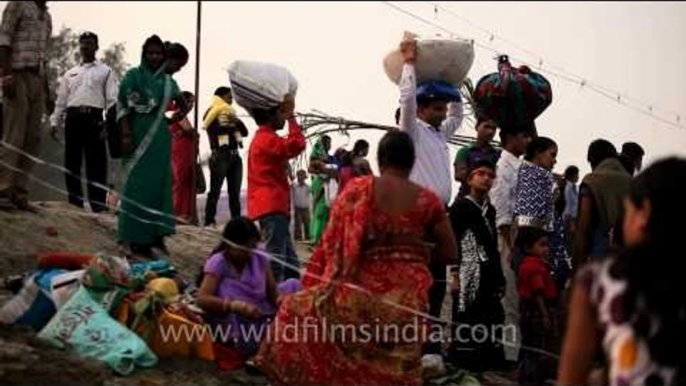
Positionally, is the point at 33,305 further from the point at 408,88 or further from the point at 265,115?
the point at 408,88

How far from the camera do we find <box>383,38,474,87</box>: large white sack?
6691 millimetres

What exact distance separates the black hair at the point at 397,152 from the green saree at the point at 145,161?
2.75m

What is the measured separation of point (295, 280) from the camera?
669 cm

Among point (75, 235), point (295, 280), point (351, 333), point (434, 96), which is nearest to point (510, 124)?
point (434, 96)

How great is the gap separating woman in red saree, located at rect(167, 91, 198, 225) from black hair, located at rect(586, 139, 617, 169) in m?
4.53

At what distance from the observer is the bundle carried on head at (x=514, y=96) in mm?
7645

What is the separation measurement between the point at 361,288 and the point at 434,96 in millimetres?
1818

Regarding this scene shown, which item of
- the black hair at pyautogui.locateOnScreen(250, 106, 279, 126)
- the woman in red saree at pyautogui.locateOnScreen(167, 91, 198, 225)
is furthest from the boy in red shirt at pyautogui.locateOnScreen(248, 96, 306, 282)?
the woman in red saree at pyautogui.locateOnScreen(167, 91, 198, 225)

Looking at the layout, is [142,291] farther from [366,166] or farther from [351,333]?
[366,166]

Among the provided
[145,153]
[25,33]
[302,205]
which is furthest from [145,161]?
[302,205]

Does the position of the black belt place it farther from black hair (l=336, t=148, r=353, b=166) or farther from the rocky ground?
black hair (l=336, t=148, r=353, b=166)

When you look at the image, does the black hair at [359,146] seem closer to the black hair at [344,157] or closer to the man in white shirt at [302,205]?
the black hair at [344,157]

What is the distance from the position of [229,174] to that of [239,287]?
4.20 meters

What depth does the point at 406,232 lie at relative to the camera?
5516 millimetres
